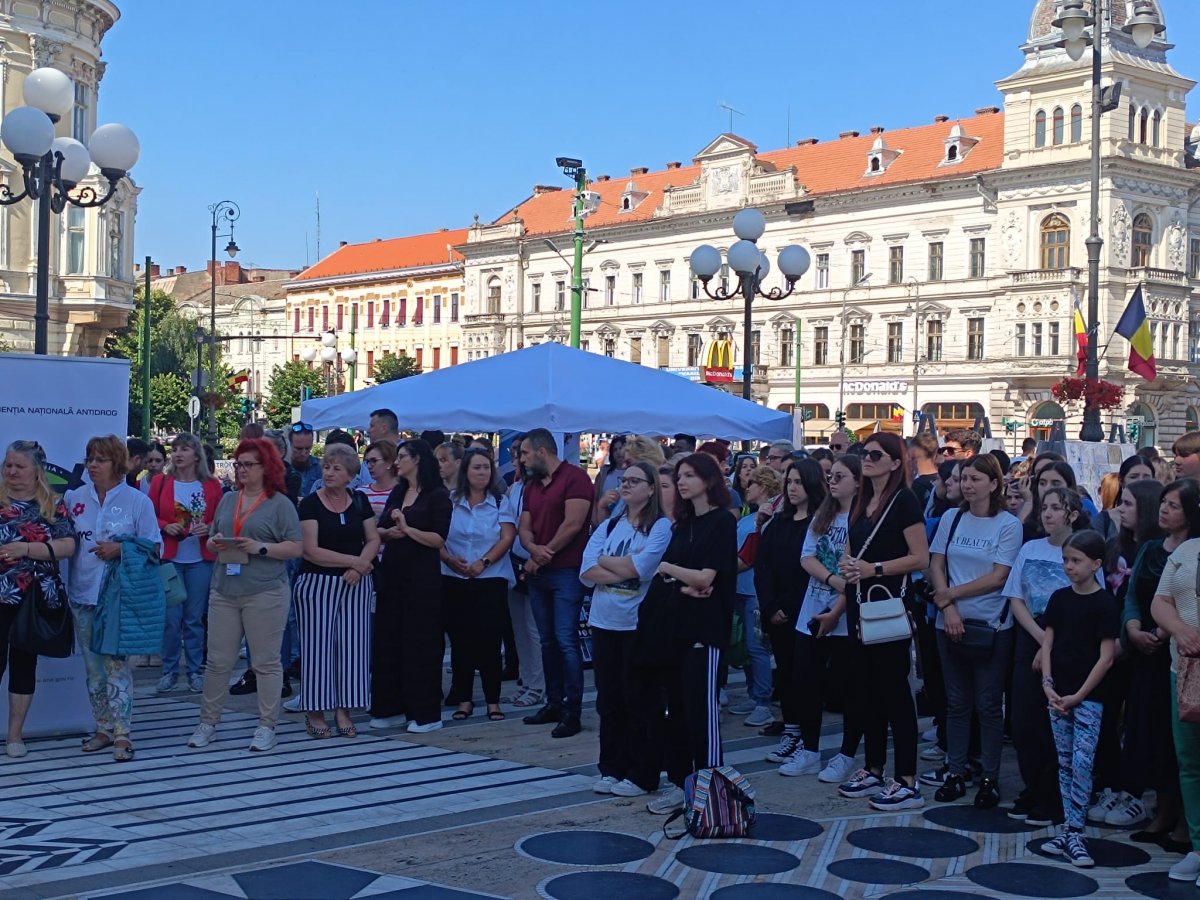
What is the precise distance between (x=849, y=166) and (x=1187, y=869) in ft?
215

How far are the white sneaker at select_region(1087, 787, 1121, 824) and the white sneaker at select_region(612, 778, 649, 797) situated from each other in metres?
2.36

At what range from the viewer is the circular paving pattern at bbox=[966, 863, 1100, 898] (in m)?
6.39

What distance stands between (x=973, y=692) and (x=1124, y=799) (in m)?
0.94

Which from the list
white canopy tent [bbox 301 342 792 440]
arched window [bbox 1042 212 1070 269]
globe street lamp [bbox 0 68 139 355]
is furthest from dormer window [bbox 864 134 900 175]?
white canopy tent [bbox 301 342 792 440]

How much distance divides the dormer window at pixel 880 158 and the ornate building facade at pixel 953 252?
0.30 feet

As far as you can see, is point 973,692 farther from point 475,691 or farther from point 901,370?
point 901,370

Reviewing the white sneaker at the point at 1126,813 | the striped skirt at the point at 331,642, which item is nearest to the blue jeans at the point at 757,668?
the striped skirt at the point at 331,642

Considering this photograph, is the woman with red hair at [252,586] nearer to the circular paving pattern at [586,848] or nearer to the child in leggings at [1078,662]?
the circular paving pattern at [586,848]

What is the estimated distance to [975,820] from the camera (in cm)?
766

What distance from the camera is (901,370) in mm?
66500

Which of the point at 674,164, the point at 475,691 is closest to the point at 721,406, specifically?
the point at 475,691

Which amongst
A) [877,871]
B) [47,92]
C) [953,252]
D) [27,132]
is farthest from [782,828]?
[953,252]

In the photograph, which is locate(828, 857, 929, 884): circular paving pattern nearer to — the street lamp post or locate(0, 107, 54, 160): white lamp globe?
locate(0, 107, 54, 160): white lamp globe

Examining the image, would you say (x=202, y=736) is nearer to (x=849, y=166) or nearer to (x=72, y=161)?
(x=72, y=161)
